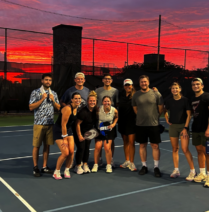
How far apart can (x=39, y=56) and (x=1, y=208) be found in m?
14.4

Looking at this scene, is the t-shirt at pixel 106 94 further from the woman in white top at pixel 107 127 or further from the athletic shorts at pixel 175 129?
the athletic shorts at pixel 175 129

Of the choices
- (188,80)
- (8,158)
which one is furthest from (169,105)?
(188,80)

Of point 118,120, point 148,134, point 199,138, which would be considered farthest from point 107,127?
point 199,138

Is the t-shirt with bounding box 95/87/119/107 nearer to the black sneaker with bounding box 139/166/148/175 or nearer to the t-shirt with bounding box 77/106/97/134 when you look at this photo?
the t-shirt with bounding box 77/106/97/134

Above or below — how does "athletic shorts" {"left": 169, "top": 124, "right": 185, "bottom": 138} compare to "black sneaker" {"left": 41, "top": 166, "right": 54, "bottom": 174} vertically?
above

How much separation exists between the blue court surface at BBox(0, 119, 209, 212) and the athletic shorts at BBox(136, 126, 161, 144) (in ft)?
2.13

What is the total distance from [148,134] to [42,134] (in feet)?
6.30

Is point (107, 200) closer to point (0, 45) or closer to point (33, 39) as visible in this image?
point (0, 45)

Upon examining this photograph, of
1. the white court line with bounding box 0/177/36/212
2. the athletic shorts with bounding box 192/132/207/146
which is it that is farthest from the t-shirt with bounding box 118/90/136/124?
the white court line with bounding box 0/177/36/212

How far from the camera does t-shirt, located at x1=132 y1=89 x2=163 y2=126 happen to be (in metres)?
5.00

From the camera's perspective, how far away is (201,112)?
14.8 feet

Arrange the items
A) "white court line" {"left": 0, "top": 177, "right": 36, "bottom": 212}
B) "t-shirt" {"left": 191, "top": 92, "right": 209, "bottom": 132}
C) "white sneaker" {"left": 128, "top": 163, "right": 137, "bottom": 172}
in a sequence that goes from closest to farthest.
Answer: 1. "white court line" {"left": 0, "top": 177, "right": 36, "bottom": 212}
2. "t-shirt" {"left": 191, "top": 92, "right": 209, "bottom": 132}
3. "white sneaker" {"left": 128, "top": 163, "right": 137, "bottom": 172}

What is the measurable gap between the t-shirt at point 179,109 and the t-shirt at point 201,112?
187 millimetres

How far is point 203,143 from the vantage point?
4.56 metres
